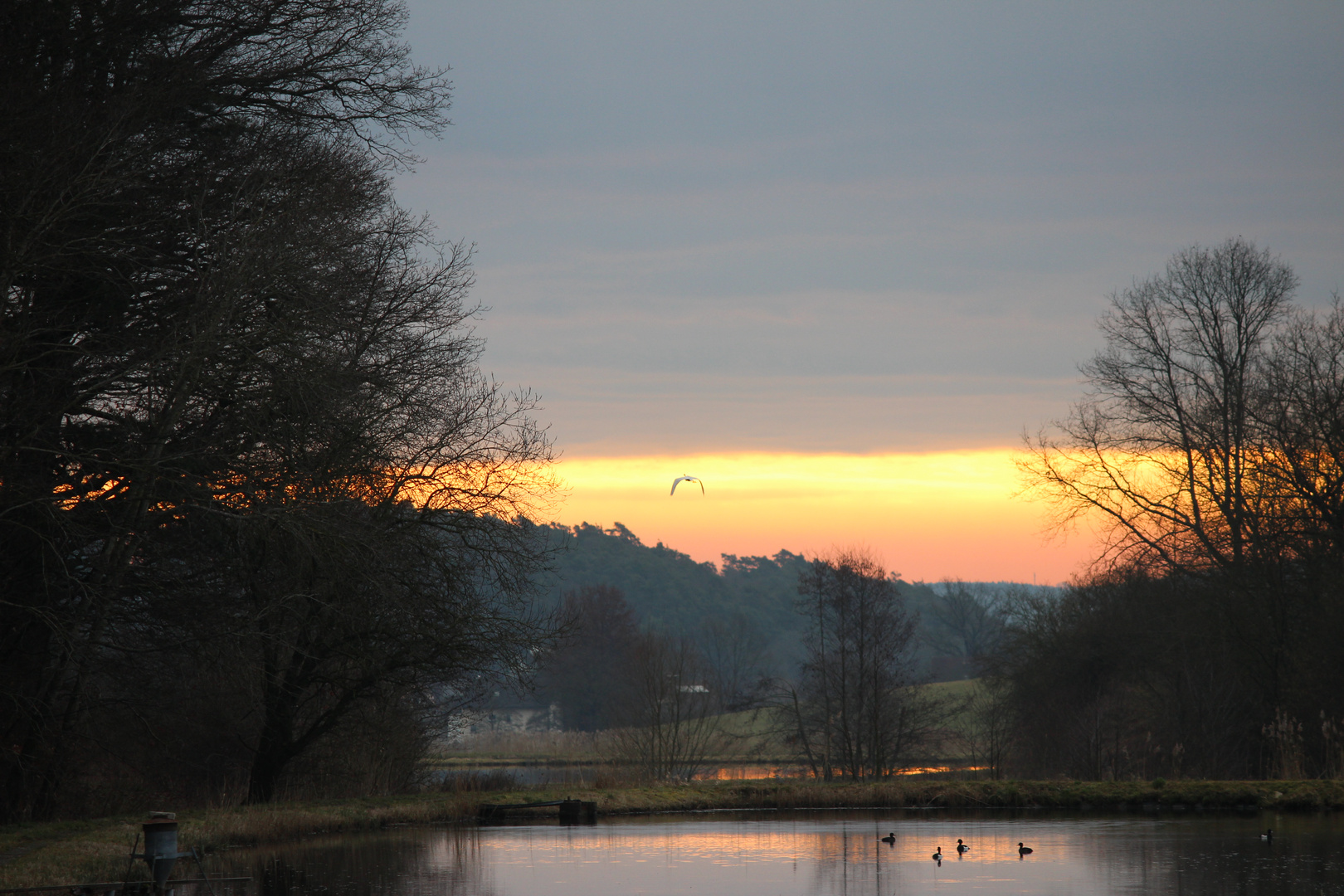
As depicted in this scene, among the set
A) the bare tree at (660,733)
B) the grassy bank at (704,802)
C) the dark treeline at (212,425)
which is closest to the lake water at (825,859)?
the grassy bank at (704,802)

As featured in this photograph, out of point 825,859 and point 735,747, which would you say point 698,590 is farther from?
point 825,859

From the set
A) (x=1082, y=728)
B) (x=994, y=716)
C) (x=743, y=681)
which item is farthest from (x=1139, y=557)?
(x=743, y=681)

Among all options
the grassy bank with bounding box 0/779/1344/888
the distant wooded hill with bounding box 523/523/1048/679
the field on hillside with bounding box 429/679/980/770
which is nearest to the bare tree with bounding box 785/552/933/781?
the field on hillside with bounding box 429/679/980/770

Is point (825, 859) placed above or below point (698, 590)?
below

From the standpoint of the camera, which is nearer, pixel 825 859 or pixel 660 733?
pixel 825 859

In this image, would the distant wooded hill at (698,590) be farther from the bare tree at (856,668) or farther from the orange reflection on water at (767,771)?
the bare tree at (856,668)

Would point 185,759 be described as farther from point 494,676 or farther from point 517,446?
point 517,446

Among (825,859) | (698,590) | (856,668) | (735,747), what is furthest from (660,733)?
(698,590)

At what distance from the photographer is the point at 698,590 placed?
127312mm

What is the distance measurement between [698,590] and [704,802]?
106 m

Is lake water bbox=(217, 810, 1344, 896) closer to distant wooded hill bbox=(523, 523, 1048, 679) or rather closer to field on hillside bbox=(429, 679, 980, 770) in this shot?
field on hillside bbox=(429, 679, 980, 770)

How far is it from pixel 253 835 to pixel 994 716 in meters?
26.0

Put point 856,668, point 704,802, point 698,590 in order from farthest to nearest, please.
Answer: point 698,590
point 856,668
point 704,802

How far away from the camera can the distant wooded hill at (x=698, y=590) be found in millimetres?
115000
